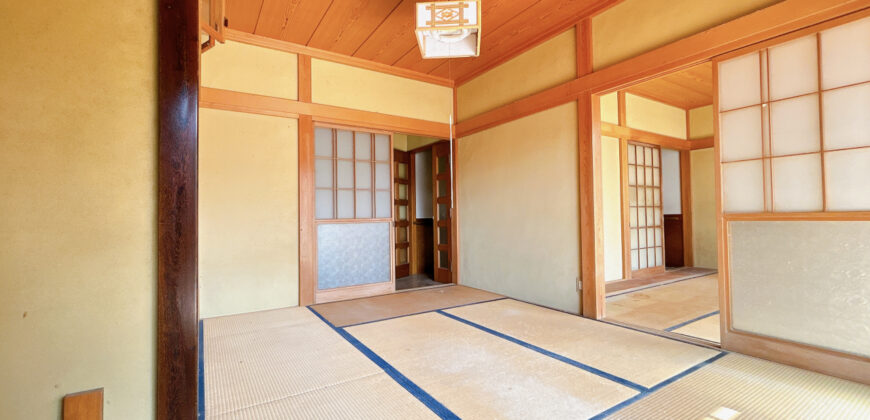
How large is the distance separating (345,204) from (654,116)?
4731 mm

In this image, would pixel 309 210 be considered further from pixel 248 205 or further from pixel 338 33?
pixel 338 33

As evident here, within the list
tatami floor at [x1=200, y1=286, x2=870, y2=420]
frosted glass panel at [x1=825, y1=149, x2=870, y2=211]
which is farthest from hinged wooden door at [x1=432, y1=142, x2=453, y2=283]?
frosted glass panel at [x1=825, y1=149, x2=870, y2=211]

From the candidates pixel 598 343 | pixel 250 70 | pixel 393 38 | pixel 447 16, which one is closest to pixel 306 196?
pixel 250 70

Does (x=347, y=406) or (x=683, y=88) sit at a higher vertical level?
(x=683, y=88)

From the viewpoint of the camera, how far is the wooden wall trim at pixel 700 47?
6.15 ft

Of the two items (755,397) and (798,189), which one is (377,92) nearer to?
(798,189)

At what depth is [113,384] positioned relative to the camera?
2.97 ft

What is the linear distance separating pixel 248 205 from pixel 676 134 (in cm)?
621

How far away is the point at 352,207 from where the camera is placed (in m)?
3.98

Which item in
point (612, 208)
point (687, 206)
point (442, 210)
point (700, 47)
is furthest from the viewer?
point (687, 206)

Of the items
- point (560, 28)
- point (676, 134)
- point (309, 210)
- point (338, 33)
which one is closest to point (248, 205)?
point (309, 210)

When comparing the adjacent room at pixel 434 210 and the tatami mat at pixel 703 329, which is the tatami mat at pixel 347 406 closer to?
the adjacent room at pixel 434 210

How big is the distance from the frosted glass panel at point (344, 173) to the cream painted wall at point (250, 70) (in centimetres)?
84

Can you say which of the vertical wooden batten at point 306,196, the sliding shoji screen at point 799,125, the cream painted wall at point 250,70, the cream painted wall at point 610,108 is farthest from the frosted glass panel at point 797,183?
the cream painted wall at point 250,70
